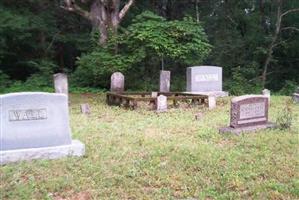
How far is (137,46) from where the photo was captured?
49.6 feet

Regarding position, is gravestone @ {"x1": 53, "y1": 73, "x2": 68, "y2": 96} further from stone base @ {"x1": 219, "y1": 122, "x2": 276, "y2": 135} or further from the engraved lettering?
the engraved lettering

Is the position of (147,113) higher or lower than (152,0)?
lower

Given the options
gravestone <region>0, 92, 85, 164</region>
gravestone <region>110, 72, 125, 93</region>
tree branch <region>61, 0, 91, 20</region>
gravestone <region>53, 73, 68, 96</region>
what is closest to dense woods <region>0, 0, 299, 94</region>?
tree branch <region>61, 0, 91, 20</region>

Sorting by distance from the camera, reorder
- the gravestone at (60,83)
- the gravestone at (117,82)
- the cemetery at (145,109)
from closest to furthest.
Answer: the cemetery at (145,109), the gravestone at (60,83), the gravestone at (117,82)

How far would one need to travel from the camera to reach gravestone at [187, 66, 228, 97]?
1337cm

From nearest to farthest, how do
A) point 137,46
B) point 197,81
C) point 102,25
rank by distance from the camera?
1. point 197,81
2. point 137,46
3. point 102,25

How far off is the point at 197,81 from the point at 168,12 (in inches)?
468

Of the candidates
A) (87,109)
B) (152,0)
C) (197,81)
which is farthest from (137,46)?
(152,0)

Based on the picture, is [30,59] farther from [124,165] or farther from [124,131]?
[124,165]

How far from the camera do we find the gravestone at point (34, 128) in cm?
577

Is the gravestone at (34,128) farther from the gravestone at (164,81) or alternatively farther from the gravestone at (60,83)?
the gravestone at (164,81)

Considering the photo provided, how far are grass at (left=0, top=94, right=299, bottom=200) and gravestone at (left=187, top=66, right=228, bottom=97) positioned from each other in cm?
537

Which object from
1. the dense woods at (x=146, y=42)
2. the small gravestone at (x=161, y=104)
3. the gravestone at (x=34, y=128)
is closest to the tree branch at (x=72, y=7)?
the dense woods at (x=146, y=42)

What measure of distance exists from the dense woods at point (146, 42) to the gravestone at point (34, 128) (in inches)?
336
